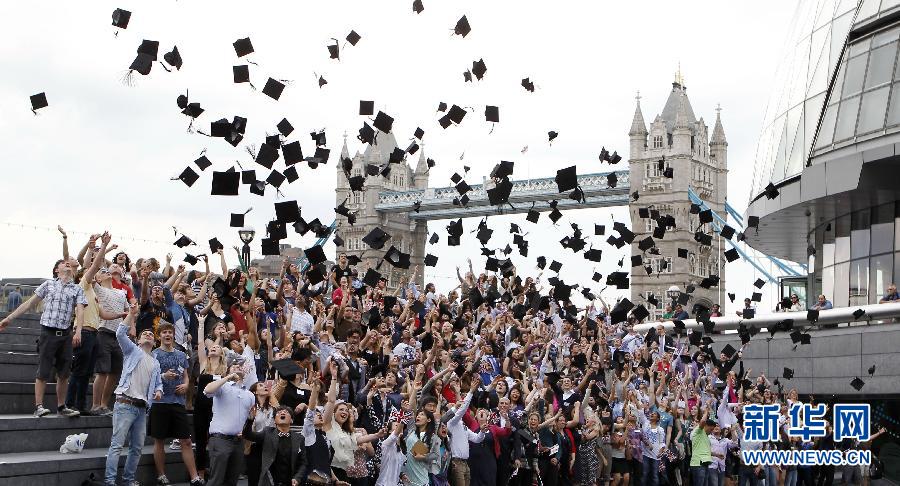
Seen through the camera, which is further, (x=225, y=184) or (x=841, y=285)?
(x=841, y=285)

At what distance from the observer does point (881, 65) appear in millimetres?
27469

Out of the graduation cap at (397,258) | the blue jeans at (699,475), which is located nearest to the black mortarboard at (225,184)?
the graduation cap at (397,258)

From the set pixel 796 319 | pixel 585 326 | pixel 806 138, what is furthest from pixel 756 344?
pixel 585 326

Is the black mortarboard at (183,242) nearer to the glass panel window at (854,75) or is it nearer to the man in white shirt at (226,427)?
the man in white shirt at (226,427)

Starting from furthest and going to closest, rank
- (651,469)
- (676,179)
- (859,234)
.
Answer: (676,179)
(859,234)
(651,469)

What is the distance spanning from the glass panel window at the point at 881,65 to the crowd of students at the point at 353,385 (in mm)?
10498

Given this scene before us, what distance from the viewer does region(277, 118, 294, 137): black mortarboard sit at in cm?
1552

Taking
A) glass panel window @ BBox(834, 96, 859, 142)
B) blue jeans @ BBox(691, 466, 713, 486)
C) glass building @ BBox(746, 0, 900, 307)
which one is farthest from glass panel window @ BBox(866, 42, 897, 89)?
blue jeans @ BBox(691, 466, 713, 486)

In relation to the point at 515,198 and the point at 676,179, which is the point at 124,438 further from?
the point at 676,179

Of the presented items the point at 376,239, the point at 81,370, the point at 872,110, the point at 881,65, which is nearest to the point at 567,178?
the point at 376,239

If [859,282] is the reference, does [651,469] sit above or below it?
below

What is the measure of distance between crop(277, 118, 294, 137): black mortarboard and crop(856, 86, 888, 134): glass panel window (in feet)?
53.6

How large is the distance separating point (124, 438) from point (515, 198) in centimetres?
10319

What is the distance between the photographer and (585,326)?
834 inches
